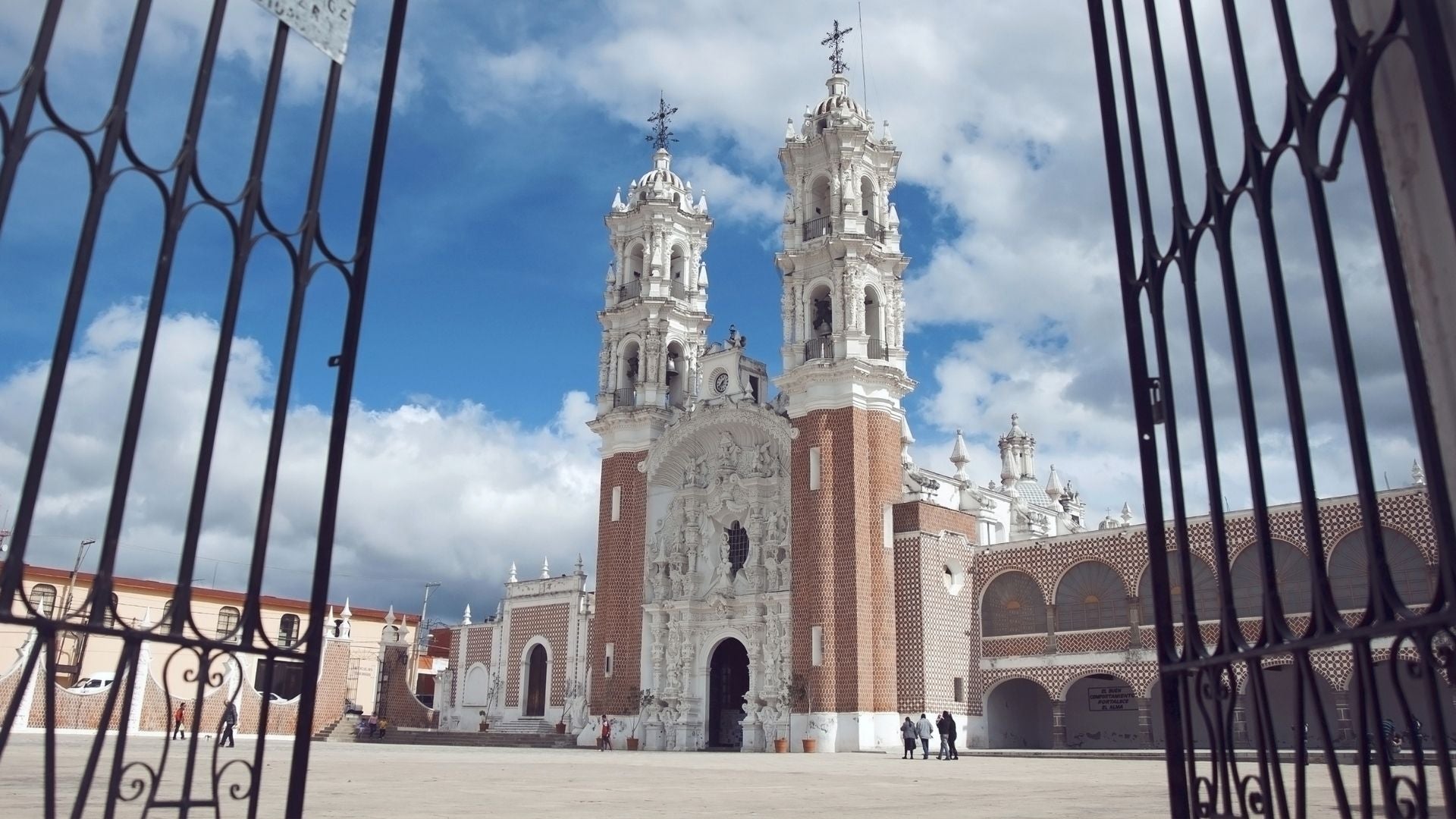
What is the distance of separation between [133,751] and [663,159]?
2372cm

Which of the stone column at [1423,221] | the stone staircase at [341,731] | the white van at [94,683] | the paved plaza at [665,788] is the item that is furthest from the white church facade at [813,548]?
the stone column at [1423,221]

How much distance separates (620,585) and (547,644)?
5.66 metres

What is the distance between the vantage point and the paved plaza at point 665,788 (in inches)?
331

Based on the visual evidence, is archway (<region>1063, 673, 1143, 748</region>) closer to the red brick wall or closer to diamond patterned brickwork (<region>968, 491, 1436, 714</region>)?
diamond patterned brickwork (<region>968, 491, 1436, 714</region>)

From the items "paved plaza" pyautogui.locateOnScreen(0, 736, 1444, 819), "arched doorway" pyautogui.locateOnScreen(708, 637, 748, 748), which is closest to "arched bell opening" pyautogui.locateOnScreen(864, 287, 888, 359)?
"arched doorway" pyautogui.locateOnScreen(708, 637, 748, 748)

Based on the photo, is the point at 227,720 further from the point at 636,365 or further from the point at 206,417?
the point at 636,365

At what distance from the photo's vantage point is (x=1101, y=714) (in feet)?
98.0

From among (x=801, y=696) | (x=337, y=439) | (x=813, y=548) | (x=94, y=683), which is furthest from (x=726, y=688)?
(x=337, y=439)

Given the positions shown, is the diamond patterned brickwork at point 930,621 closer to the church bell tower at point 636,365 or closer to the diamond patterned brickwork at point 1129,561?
the diamond patterned brickwork at point 1129,561

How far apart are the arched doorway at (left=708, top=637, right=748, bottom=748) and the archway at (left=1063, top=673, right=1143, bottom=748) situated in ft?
27.3

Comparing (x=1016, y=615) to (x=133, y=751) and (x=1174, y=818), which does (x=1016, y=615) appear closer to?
(x=133, y=751)

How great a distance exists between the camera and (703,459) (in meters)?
31.8

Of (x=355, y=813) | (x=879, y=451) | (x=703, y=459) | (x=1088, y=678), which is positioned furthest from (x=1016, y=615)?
(x=355, y=813)

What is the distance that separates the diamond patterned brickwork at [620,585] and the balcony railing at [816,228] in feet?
25.6
